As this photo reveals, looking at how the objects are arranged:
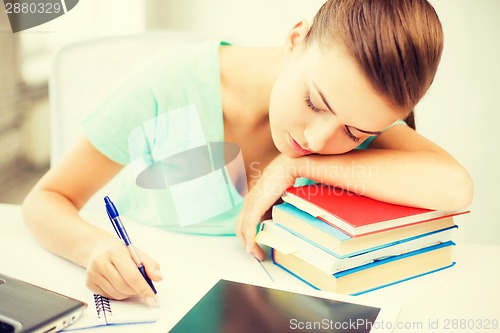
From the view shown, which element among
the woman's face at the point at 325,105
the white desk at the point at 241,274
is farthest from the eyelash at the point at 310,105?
the white desk at the point at 241,274

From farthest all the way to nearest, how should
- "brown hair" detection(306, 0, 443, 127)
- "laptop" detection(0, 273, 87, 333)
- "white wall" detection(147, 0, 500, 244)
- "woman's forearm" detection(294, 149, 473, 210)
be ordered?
"white wall" detection(147, 0, 500, 244)
"woman's forearm" detection(294, 149, 473, 210)
"brown hair" detection(306, 0, 443, 127)
"laptop" detection(0, 273, 87, 333)

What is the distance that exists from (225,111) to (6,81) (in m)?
1.10

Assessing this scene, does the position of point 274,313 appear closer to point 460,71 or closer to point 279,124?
point 279,124

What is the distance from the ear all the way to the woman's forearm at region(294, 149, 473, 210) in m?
0.18

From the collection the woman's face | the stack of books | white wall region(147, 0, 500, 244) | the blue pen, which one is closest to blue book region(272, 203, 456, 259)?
the stack of books

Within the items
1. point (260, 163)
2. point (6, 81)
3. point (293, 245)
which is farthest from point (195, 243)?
point (6, 81)

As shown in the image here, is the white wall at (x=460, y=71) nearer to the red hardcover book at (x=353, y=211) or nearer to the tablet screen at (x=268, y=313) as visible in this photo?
the red hardcover book at (x=353, y=211)

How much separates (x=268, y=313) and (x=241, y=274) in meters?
0.14

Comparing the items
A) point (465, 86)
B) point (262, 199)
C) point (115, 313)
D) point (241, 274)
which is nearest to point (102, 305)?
point (115, 313)

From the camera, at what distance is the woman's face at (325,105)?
2.27ft

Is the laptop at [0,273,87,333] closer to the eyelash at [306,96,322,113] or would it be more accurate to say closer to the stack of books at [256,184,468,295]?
the stack of books at [256,184,468,295]

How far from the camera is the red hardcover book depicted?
678 mm

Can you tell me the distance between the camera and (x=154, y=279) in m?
0.65

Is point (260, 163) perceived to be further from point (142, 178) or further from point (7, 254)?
point (7, 254)
